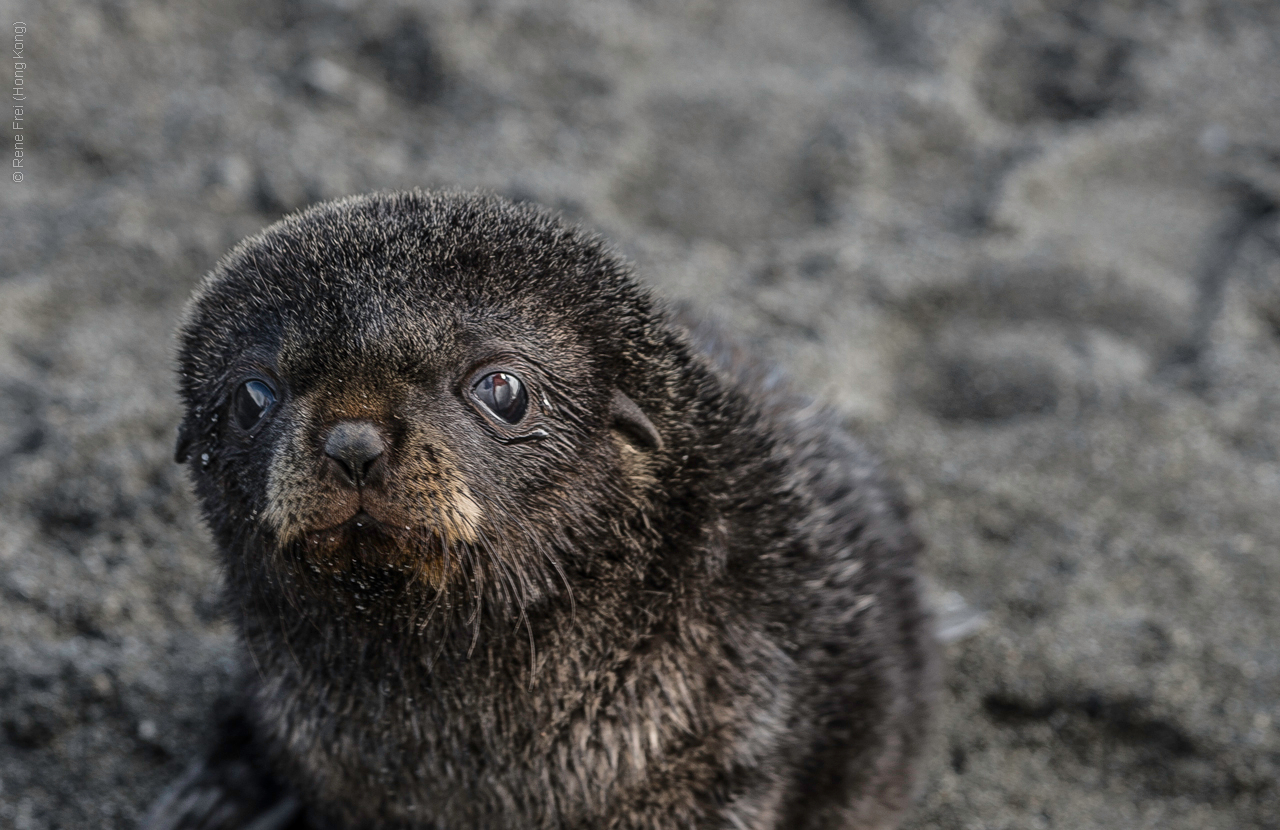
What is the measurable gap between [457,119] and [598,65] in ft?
2.48

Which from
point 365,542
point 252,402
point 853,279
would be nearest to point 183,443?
point 252,402

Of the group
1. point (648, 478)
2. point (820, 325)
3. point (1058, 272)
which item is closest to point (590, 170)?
point (820, 325)

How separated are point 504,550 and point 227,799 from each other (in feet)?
3.81

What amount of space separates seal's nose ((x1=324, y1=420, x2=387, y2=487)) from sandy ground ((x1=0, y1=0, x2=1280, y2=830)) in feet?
4.23

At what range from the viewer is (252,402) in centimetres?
221

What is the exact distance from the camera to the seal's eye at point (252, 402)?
2189 millimetres

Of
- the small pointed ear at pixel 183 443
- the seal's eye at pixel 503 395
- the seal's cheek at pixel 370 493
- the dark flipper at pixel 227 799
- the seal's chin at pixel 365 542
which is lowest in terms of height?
the dark flipper at pixel 227 799

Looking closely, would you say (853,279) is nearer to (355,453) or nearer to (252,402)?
(252,402)

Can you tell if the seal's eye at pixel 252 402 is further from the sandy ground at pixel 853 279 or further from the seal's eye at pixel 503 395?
the sandy ground at pixel 853 279

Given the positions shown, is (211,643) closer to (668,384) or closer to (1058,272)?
(668,384)

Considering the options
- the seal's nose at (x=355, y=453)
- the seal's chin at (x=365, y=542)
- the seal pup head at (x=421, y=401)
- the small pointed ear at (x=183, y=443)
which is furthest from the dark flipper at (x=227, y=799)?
the seal's nose at (x=355, y=453)

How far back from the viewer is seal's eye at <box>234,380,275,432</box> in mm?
2189

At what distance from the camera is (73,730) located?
9.71 feet

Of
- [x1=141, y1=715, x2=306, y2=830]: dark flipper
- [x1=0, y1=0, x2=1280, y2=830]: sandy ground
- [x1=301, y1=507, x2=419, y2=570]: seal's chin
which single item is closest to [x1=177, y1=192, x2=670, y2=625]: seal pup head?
[x1=301, y1=507, x2=419, y2=570]: seal's chin
